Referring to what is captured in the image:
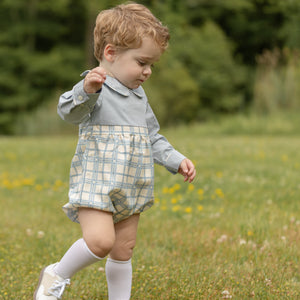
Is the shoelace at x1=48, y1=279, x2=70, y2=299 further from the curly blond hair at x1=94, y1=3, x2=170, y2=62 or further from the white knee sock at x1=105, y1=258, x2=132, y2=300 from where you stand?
the curly blond hair at x1=94, y1=3, x2=170, y2=62

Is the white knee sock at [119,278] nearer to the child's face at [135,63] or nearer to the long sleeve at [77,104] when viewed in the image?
the long sleeve at [77,104]

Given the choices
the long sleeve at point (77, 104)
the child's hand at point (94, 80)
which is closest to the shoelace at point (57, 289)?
the long sleeve at point (77, 104)

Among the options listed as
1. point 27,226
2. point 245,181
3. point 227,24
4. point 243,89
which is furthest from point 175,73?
point 27,226

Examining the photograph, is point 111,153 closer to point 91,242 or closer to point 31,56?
point 91,242

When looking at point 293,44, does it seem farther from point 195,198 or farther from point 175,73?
point 195,198

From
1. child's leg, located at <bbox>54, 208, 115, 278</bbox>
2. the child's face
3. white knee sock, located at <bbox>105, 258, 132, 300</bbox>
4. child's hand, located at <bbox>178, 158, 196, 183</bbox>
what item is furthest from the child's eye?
white knee sock, located at <bbox>105, 258, 132, 300</bbox>

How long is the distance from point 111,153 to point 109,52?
1.86 feet

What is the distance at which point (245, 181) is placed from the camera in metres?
6.78

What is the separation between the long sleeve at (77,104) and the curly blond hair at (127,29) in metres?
0.34

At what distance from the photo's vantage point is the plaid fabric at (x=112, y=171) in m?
2.78

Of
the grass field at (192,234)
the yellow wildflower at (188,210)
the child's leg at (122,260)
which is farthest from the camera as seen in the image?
the yellow wildflower at (188,210)

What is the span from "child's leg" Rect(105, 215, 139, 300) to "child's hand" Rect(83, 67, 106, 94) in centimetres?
83

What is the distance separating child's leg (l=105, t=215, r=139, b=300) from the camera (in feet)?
9.87

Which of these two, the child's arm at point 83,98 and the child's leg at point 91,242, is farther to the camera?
the child's leg at point 91,242
